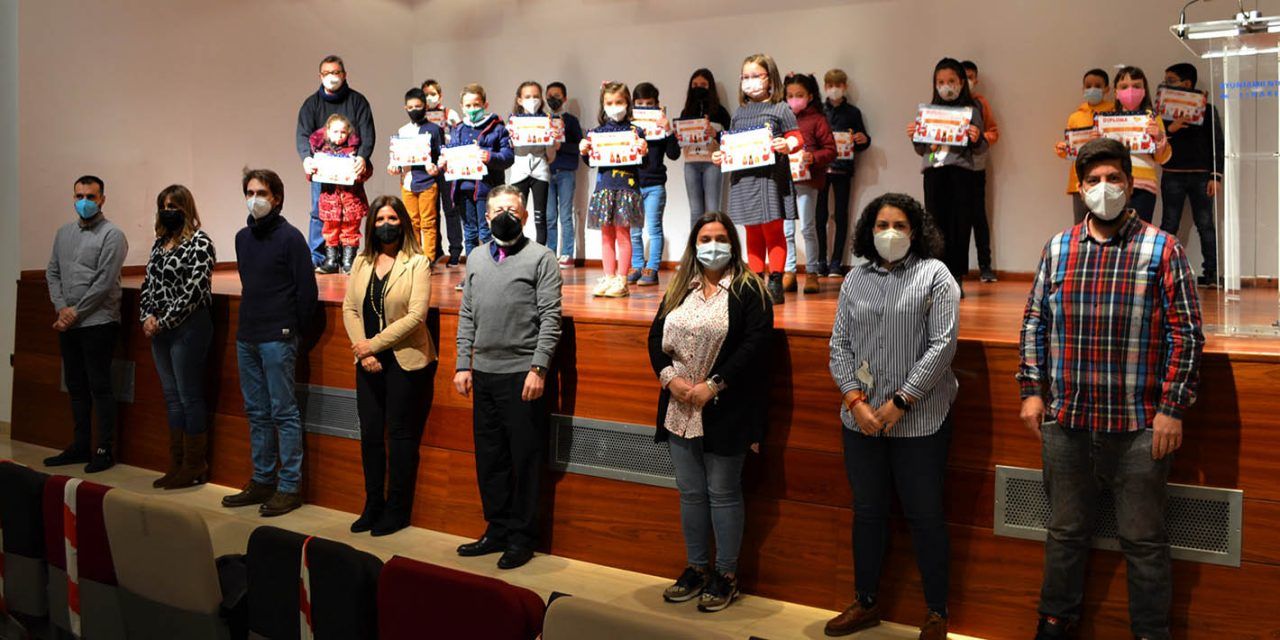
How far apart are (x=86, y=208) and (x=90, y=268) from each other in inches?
14.4

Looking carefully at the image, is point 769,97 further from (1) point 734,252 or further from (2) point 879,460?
(2) point 879,460

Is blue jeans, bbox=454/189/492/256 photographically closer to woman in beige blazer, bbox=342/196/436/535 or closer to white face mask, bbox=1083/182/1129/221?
woman in beige blazer, bbox=342/196/436/535

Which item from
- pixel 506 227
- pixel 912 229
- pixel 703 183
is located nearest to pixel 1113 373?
pixel 912 229


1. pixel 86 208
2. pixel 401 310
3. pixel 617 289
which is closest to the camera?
pixel 401 310

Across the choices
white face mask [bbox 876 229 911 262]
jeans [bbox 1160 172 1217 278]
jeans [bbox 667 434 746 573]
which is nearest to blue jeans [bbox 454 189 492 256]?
jeans [bbox 667 434 746 573]

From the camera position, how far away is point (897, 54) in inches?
345

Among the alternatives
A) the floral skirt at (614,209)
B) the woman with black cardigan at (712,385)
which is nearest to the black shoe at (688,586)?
the woman with black cardigan at (712,385)

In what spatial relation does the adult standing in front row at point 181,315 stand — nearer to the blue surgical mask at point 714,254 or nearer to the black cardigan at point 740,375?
the blue surgical mask at point 714,254

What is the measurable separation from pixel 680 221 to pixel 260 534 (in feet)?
23.8

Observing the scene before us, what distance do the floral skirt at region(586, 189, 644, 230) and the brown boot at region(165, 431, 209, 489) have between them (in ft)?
8.81

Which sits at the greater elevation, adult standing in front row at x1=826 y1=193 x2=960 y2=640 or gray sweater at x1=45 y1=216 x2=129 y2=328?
gray sweater at x1=45 y1=216 x2=129 y2=328

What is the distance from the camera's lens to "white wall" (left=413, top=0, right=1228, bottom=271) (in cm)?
811

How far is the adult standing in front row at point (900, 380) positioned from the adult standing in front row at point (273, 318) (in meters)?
3.14

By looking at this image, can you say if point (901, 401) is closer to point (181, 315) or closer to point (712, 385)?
point (712, 385)
